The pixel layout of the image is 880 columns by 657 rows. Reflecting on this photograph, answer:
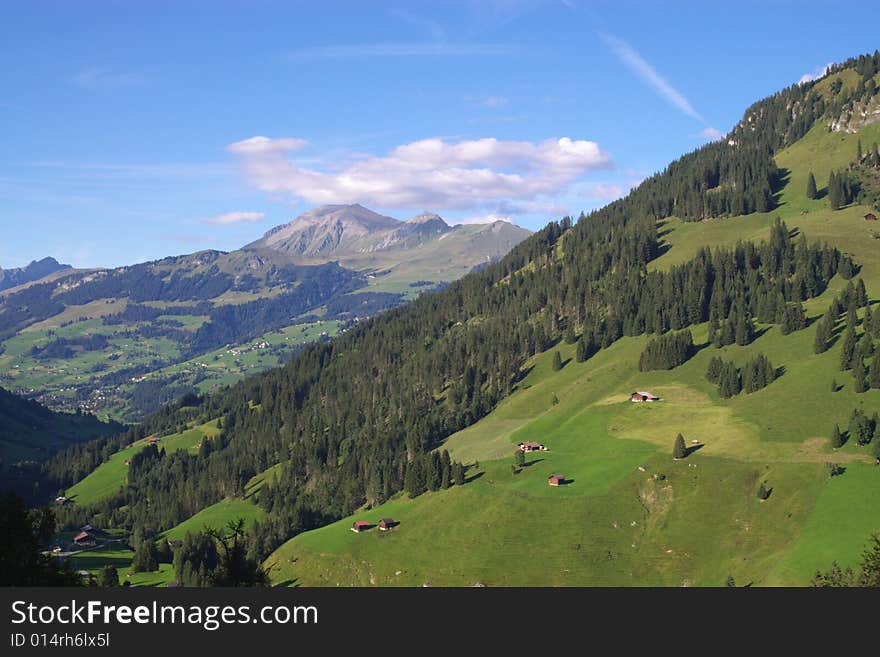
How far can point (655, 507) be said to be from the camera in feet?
399

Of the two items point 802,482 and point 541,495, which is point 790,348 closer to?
point 802,482

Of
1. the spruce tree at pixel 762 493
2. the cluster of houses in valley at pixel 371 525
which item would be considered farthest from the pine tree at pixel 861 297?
the cluster of houses in valley at pixel 371 525

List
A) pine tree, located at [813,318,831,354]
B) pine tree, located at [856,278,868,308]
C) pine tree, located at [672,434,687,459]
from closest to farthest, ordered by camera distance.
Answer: pine tree, located at [672,434,687,459] → pine tree, located at [813,318,831,354] → pine tree, located at [856,278,868,308]

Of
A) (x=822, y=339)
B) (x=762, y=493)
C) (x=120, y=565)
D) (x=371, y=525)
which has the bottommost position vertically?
(x=120, y=565)

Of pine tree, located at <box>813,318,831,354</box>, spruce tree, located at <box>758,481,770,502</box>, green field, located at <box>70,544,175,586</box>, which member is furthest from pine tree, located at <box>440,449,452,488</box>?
pine tree, located at <box>813,318,831,354</box>

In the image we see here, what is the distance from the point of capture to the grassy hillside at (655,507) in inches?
4136

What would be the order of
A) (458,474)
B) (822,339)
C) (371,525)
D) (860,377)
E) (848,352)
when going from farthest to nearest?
1. (822,339)
2. (458,474)
3. (848,352)
4. (371,525)
5. (860,377)

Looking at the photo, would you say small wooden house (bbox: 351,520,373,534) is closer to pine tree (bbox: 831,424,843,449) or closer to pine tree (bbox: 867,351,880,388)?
pine tree (bbox: 831,424,843,449)

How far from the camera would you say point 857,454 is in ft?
379

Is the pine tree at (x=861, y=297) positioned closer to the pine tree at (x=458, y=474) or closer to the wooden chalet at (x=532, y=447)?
the wooden chalet at (x=532, y=447)

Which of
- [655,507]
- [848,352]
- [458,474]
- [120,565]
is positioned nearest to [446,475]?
[458,474]

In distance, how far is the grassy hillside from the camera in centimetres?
10506

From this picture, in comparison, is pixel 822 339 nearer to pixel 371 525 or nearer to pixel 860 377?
pixel 860 377

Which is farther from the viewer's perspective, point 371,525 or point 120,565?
point 120,565
